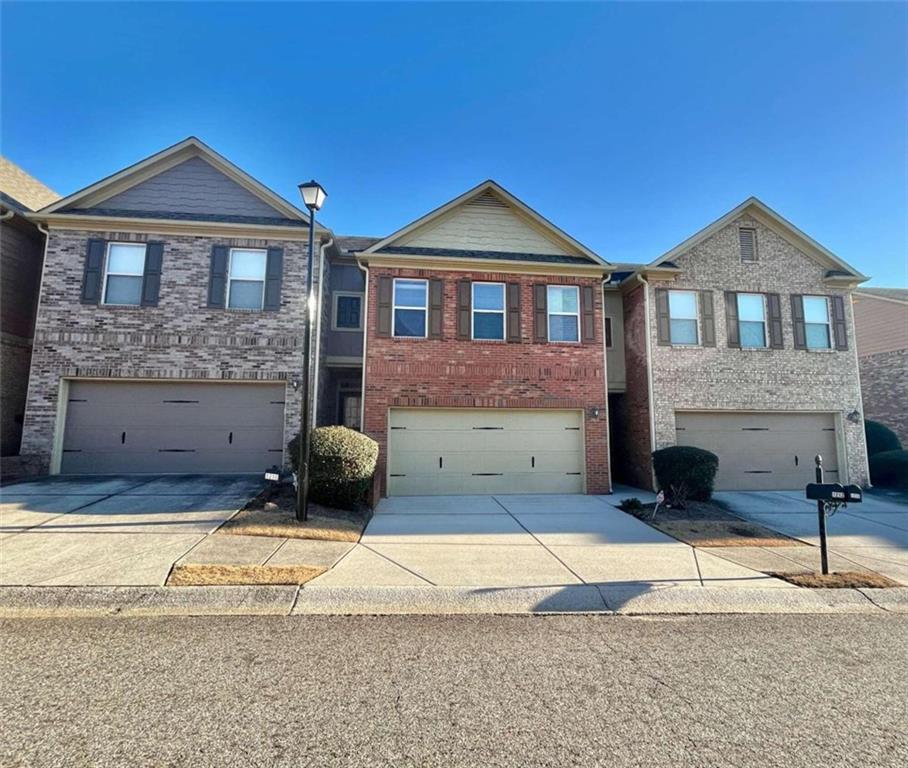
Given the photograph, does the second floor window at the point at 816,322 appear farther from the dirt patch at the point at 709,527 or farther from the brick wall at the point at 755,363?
the dirt patch at the point at 709,527

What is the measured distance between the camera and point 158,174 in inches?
465

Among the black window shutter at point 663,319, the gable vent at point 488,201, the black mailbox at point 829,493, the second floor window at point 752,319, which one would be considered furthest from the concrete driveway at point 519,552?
the gable vent at point 488,201

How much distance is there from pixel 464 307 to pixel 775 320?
341 inches

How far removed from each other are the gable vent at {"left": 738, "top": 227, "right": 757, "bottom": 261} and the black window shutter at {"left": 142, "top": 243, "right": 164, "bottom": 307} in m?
15.4

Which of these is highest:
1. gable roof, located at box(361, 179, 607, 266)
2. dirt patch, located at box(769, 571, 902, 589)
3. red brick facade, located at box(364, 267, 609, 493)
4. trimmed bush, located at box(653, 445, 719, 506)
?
gable roof, located at box(361, 179, 607, 266)

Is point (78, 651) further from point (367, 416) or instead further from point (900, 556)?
point (900, 556)

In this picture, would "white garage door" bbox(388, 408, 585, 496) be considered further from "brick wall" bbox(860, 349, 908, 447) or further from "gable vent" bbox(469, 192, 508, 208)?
"brick wall" bbox(860, 349, 908, 447)

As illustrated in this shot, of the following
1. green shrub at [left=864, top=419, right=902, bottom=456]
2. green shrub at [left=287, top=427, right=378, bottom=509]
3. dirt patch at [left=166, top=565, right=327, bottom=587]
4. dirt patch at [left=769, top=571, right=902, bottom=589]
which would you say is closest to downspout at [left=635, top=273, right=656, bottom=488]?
dirt patch at [left=769, top=571, right=902, bottom=589]

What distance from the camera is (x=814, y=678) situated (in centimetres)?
344

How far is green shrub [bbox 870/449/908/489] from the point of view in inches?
482

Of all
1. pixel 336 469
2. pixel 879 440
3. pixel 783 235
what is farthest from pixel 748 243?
pixel 336 469

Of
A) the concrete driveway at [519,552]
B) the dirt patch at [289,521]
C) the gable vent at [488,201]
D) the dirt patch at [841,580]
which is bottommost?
the dirt patch at [841,580]

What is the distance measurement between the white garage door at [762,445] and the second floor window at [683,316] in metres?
2.07

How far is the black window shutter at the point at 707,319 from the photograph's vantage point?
12.4 m
